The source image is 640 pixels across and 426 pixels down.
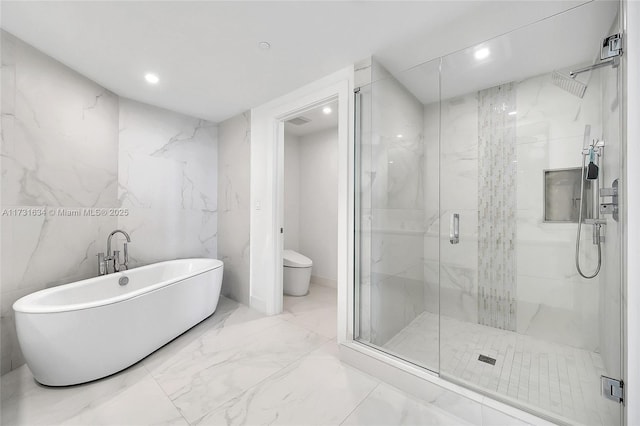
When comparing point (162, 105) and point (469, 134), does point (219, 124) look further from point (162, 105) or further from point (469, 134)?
point (469, 134)

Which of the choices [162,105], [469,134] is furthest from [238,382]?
[162,105]

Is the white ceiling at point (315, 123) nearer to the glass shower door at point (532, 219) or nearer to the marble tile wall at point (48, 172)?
the glass shower door at point (532, 219)

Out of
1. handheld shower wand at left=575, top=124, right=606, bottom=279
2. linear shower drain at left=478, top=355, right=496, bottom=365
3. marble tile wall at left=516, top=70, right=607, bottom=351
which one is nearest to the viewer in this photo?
handheld shower wand at left=575, top=124, right=606, bottom=279

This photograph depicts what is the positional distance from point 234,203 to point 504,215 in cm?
279

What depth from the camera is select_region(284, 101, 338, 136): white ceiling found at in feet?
10.7

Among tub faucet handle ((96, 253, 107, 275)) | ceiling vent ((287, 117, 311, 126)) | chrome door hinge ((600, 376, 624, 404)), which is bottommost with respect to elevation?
chrome door hinge ((600, 376, 624, 404))

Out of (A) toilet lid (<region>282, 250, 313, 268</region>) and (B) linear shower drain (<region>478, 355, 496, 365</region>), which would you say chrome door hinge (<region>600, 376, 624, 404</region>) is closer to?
(B) linear shower drain (<region>478, 355, 496, 365</region>)

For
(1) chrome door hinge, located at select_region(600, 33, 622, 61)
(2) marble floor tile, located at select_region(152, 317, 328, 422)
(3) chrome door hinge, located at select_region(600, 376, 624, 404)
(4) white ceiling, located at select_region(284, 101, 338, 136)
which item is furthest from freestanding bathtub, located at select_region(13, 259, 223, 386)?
(1) chrome door hinge, located at select_region(600, 33, 622, 61)

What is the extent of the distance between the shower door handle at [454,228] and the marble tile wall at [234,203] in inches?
84.4

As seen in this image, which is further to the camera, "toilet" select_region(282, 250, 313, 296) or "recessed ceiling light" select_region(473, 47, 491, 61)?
"toilet" select_region(282, 250, 313, 296)

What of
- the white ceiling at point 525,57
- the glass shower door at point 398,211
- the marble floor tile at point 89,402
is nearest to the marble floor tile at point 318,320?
the glass shower door at point 398,211

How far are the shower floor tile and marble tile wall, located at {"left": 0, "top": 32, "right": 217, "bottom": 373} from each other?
8.79 feet

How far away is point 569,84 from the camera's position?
5.17 feet

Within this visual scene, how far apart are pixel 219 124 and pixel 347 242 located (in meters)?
2.52
